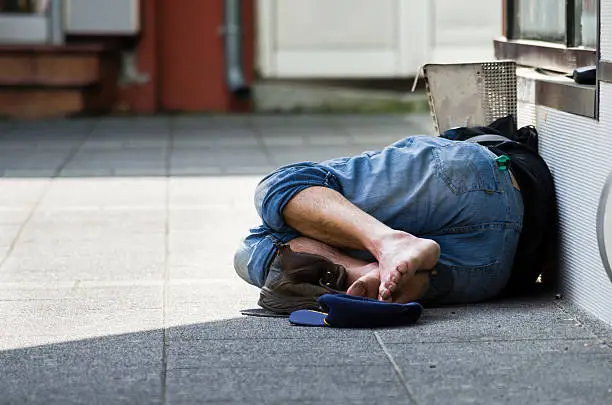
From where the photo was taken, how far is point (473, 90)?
17.6ft

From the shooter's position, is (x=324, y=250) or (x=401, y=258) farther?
(x=324, y=250)

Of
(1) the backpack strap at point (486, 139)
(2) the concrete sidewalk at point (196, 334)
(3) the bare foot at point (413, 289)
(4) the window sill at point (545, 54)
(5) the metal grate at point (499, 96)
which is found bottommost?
(2) the concrete sidewalk at point (196, 334)

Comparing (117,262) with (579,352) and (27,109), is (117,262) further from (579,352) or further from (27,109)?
(27,109)

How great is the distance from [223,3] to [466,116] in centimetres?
795

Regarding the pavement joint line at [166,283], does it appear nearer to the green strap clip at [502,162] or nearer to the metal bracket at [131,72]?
the green strap clip at [502,162]

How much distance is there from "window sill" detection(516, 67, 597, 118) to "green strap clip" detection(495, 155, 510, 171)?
0.93ft

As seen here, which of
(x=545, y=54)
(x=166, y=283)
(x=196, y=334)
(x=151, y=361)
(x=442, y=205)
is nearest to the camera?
(x=151, y=361)

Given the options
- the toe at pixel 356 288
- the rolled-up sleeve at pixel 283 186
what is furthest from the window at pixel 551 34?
the toe at pixel 356 288

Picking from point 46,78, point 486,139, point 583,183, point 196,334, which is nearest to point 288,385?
point 196,334

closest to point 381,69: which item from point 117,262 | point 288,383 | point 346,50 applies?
point 346,50

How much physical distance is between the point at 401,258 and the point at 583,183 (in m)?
0.71

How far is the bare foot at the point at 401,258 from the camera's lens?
169 inches

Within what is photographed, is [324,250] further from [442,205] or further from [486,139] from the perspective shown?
[486,139]

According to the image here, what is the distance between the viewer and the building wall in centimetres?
432
